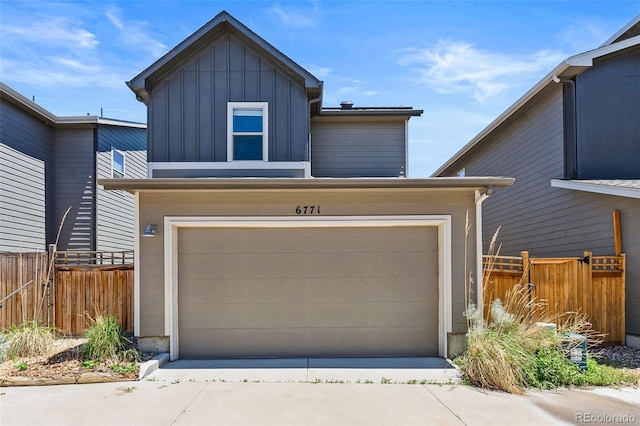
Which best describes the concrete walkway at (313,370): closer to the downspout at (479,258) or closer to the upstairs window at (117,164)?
the downspout at (479,258)

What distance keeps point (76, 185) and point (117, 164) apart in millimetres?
1364

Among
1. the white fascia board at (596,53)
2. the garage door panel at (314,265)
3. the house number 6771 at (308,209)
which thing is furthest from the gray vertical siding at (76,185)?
the white fascia board at (596,53)

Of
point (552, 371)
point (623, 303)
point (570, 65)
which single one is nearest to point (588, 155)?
point (570, 65)

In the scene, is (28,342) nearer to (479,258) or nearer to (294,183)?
(294,183)

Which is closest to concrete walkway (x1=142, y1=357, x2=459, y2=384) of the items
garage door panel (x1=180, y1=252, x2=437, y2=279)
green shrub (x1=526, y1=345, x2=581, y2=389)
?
green shrub (x1=526, y1=345, x2=581, y2=389)

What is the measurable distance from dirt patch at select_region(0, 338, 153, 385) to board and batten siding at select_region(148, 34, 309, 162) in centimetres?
418

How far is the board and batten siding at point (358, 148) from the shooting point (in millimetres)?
11305

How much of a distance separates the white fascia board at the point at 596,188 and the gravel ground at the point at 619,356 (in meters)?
2.71

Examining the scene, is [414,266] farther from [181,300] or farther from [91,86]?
[91,86]

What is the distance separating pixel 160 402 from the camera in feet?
17.1

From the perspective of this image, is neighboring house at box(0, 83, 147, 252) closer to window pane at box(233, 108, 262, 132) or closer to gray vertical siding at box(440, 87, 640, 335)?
window pane at box(233, 108, 262, 132)

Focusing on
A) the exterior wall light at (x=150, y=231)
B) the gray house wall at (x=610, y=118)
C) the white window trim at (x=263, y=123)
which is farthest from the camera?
the gray house wall at (x=610, y=118)

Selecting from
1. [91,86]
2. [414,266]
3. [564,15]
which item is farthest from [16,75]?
[564,15]

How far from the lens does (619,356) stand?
24.4 feet
